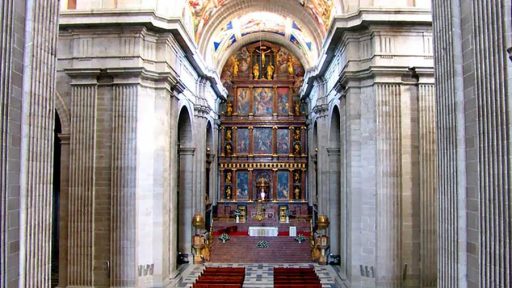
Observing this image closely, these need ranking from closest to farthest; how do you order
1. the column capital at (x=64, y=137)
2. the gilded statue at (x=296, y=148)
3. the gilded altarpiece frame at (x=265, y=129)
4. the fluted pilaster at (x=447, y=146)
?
the fluted pilaster at (x=447, y=146) → the column capital at (x=64, y=137) → the gilded altarpiece frame at (x=265, y=129) → the gilded statue at (x=296, y=148)

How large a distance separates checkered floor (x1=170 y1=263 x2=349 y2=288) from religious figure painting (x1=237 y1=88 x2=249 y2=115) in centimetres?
1493

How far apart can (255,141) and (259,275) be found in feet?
53.2

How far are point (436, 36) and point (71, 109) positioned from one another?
37.5 feet

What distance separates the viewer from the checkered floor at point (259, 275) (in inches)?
747

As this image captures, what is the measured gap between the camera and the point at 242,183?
3594cm

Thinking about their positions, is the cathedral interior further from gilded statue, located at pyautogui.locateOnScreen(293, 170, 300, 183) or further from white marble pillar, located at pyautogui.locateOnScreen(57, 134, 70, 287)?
gilded statue, located at pyautogui.locateOnScreen(293, 170, 300, 183)

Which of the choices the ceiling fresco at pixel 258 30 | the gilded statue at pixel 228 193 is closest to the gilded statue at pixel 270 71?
the ceiling fresco at pixel 258 30

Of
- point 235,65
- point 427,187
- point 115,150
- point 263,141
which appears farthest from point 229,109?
point 427,187

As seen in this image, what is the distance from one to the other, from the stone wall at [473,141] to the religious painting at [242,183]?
1086 inches

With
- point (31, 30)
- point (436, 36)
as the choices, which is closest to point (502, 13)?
point (436, 36)

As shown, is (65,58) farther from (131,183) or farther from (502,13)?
(502,13)

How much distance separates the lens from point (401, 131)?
15398mm

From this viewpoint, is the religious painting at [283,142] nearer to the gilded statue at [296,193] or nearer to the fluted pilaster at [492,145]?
the gilded statue at [296,193]

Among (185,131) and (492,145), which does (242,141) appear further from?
(492,145)
